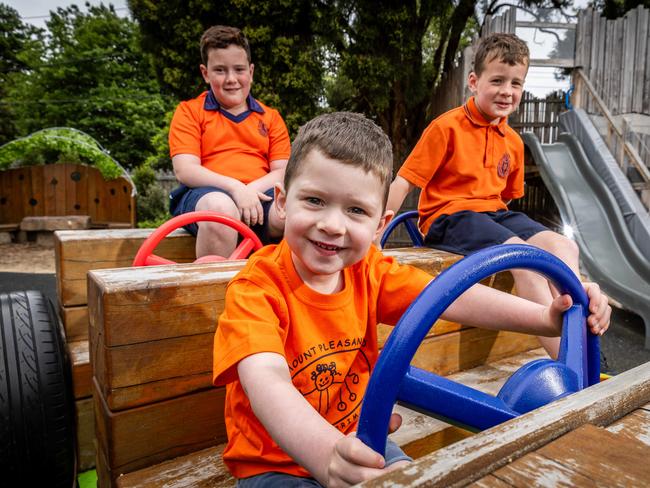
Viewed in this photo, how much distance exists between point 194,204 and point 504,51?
5.54ft

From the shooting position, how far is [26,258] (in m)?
9.41

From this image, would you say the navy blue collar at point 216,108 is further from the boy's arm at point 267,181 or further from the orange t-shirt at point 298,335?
the orange t-shirt at point 298,335

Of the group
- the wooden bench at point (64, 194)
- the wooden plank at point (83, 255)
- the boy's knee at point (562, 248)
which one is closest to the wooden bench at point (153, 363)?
the wooden plank at point (83, 255)

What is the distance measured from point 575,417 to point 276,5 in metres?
9.31

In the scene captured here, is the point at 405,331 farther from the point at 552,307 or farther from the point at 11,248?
the point at 11,248

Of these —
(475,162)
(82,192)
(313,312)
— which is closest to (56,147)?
(82,192)

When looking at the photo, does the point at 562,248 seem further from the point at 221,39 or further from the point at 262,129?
the point at 221,39

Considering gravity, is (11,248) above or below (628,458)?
below

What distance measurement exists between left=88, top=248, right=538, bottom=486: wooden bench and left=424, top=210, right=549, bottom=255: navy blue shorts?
1.23 m

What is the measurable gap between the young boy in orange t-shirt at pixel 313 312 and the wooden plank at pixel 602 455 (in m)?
0.37

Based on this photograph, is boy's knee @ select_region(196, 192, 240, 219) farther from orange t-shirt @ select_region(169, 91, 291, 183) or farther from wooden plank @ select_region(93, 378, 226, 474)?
wooden plank @ select_region(93, 378, 226, 474)

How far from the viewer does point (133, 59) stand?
24141 mm

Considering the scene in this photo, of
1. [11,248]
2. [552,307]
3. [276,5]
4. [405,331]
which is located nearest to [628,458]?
[405,331]

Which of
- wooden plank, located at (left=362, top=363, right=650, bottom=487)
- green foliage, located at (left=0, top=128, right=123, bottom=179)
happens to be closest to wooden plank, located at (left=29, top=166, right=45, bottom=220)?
green foliage, located at (left=0, top=128, right=123, bottom=179)
